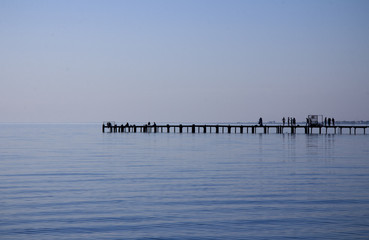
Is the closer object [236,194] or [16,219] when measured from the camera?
[16,219]

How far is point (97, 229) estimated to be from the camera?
36.1ft

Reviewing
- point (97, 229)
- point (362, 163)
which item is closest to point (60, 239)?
point (97, 229)

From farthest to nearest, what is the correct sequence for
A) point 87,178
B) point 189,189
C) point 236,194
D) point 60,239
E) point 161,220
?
point 87,178 → point 189,189 → point 236,194 → point 161,220 → point 60,239

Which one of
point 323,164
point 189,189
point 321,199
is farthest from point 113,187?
point 323,164

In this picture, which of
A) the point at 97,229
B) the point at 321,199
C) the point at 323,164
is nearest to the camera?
the point at 97,229

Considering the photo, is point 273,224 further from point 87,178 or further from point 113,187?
point 87,178

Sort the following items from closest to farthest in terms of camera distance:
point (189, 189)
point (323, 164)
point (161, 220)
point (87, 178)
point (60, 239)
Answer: point (60, 239)
point (161, 220)
point (189, 189)
point (87, 178)
point (323, 164)

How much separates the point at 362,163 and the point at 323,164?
253cm

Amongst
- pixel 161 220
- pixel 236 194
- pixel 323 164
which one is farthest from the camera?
pixel 323 164

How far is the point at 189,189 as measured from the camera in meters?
17.2

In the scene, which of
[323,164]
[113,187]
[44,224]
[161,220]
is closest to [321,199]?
[161,220]

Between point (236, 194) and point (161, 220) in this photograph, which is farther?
point (236, 194)

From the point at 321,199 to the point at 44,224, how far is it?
8.56 meters

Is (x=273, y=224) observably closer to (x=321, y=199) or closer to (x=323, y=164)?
(x=321, y=199)
